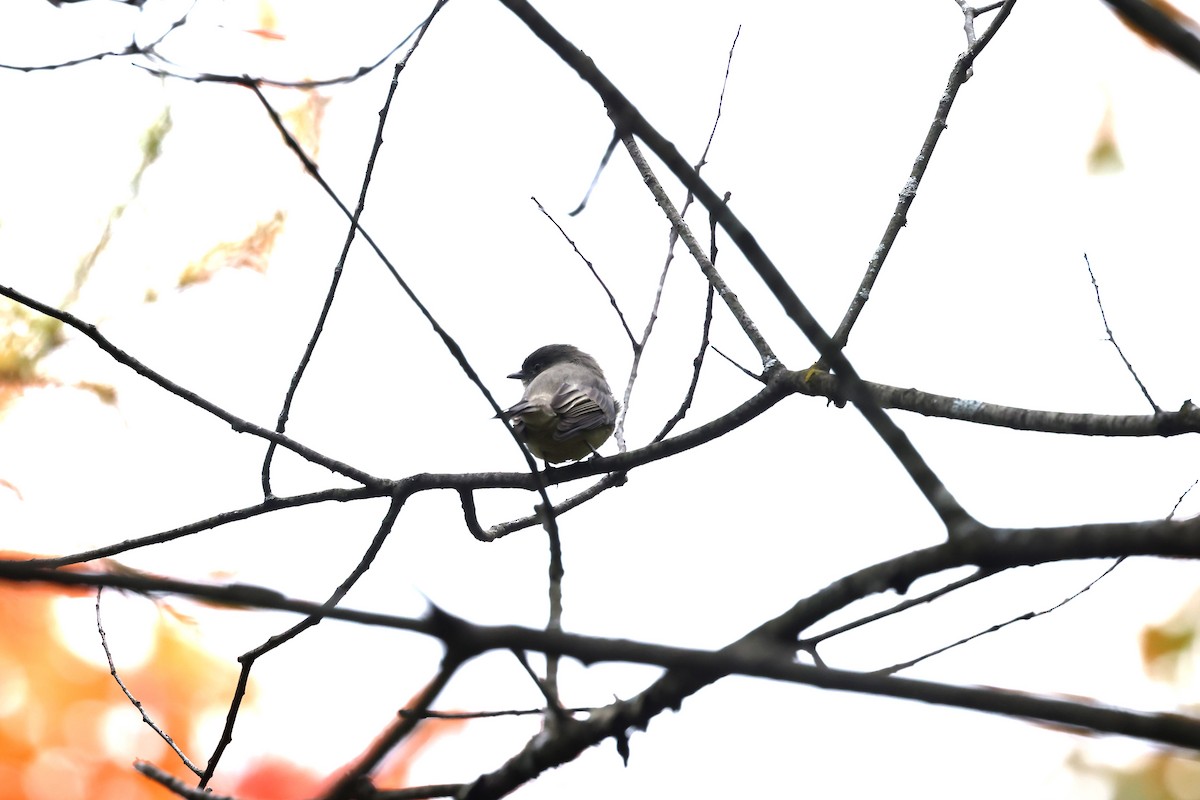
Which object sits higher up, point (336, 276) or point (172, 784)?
point (336, 276)

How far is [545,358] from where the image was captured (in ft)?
24.1

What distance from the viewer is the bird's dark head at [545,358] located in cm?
726

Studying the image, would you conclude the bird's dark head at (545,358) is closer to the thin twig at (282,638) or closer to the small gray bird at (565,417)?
the small gray bird at (565,417)

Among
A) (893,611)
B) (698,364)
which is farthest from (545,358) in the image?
(893,611)

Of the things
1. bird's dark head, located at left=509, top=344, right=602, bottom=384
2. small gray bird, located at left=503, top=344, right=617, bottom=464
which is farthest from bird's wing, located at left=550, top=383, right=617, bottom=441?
bird's dark head, located at left=509, top=344, right=602, bottom=384

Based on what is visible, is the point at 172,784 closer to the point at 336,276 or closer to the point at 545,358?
the point at 336,276

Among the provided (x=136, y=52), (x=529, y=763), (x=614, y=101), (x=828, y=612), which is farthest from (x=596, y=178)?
(x=136, y=52)

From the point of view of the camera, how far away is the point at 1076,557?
1.31 metres

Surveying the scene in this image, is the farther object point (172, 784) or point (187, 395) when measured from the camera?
point (187, 395)

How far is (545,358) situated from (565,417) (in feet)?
6.36

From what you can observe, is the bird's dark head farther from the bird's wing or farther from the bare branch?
the bare branch

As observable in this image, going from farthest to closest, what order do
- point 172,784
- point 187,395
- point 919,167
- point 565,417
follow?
1. point 565,417
2. point 919,167
3. point 187,395
4. point 172,784

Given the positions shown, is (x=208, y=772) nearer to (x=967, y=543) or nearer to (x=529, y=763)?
(x=529, y=763)

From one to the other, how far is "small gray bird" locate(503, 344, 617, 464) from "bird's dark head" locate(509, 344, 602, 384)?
928mm
